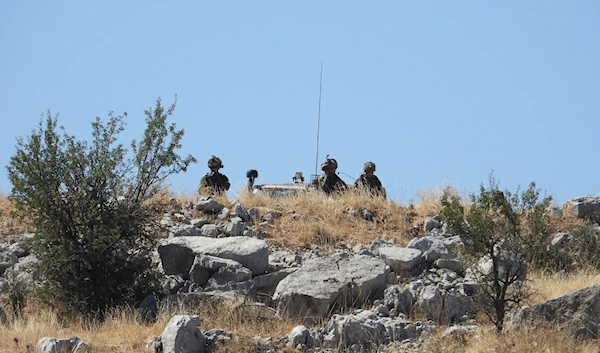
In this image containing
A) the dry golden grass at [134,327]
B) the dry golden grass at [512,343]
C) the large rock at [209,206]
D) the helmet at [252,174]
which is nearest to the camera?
the dry golden grass at [512,343]

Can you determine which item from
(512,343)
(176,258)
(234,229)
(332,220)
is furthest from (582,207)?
(512,343)

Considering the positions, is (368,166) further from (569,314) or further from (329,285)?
(569,314)

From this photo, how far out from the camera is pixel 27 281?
48.0 ft

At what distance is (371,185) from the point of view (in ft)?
65.4

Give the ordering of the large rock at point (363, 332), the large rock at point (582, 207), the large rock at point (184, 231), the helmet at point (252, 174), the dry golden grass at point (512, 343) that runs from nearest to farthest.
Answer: the dry golden grass at point (512, 343), the large rock at point (363, 332), the large rock at point (184, 231), the large rock at point (582, 207), the helmet at point (252, 174)

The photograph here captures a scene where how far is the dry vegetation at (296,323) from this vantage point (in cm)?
1124

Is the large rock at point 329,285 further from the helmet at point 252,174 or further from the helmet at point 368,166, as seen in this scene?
the helmet at point 252,174

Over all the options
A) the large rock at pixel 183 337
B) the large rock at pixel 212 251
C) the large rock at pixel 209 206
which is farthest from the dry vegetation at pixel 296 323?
the large rock at pixel 212 251

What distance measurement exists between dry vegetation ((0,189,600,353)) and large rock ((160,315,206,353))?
344 mm

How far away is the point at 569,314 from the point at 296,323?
10.5 feet

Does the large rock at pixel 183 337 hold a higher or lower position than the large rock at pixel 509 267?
lower

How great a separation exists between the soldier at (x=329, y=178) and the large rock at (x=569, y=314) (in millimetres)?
8489

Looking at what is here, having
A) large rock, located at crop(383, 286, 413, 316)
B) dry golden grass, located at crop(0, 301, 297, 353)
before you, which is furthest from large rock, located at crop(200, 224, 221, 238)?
large rock, located at crop(383, 286, 413, 316)

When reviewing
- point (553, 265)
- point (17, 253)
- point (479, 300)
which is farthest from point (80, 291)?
point (553, 265)
